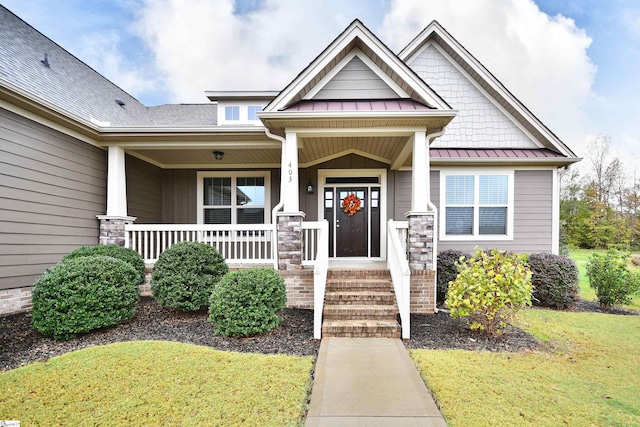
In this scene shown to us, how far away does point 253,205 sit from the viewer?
8766 mm

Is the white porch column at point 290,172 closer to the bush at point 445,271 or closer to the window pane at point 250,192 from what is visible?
the window pane at point 250,192

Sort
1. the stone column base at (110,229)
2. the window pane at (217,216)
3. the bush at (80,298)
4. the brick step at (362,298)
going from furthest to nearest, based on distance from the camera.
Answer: the window pane at (217,216), the stone column base at (110,229), the brick step at (362,298), the bush at (80,298)

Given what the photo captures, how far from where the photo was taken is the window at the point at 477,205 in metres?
8.15

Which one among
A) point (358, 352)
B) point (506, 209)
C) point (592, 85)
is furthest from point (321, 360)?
point (592, 85)

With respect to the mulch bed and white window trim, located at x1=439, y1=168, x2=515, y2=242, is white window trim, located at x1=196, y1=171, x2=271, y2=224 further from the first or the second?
white window trim, located at x1=439, y1=168, x2=515, y2=242

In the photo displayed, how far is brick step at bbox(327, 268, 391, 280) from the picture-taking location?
597 centimetres

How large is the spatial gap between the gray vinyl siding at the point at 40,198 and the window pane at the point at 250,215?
129 inches

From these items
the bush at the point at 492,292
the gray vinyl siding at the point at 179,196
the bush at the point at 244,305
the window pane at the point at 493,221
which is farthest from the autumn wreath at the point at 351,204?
the gray vinyl siding at the point at 179,196

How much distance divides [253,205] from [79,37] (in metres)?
10.9

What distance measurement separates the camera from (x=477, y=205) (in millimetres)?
8148

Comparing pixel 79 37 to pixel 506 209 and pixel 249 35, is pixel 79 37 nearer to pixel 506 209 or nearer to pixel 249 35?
pixel 249 35

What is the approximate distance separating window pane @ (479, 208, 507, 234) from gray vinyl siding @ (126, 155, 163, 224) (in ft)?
28.2

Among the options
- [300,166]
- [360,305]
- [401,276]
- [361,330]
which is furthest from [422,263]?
[300,166]

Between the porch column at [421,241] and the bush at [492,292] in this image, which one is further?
the porch column at [421,241]
